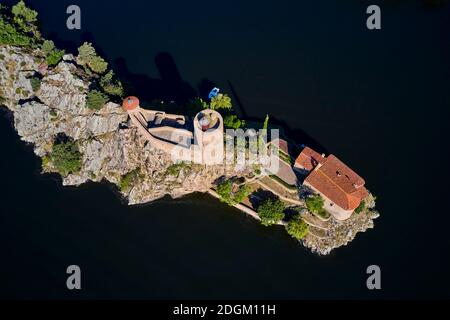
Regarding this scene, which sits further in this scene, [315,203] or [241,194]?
[241,194]

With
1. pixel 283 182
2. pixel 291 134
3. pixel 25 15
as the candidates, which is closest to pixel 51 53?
pixel 25 15

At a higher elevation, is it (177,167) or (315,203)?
(177,167)

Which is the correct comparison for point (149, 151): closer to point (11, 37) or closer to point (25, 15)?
point (11, 37)

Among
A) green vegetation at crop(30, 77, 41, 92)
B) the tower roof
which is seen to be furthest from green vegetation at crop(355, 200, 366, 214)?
green vegetation at crop(30, 77, 41, 92)

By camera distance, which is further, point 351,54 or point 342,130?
point 351,54

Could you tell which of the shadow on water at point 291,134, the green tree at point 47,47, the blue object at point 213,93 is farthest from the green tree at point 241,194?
the green tree at point 47,47

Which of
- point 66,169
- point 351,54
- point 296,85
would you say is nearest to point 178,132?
point 66,169

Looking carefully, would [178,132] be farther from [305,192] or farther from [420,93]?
[420,93]
